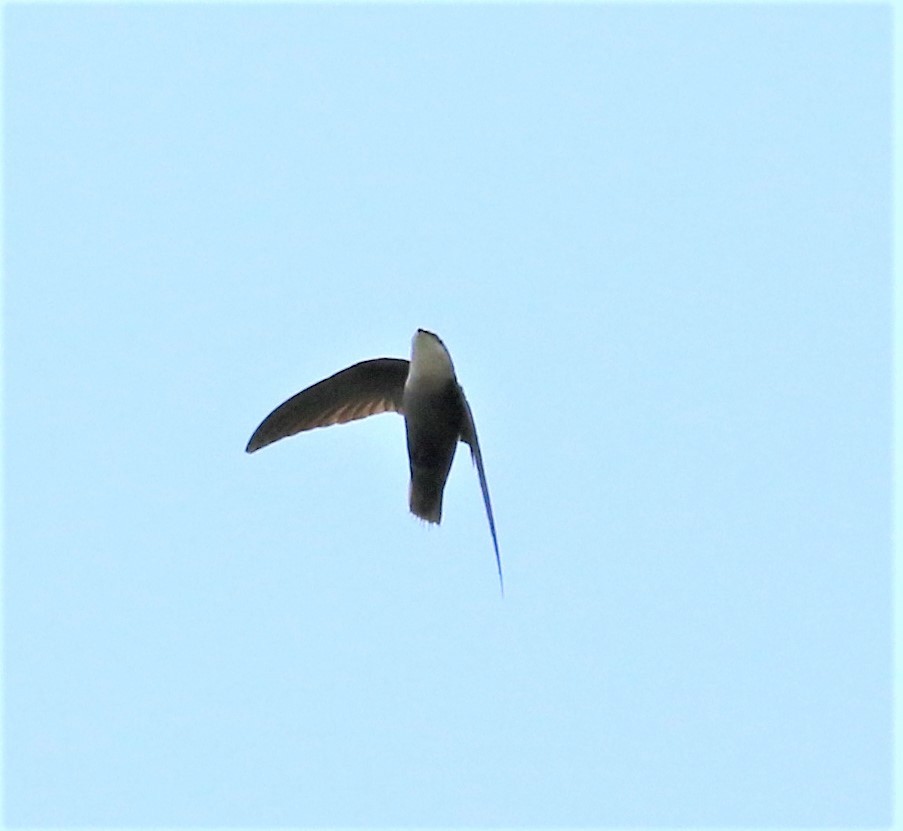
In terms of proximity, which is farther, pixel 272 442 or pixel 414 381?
pixel 272 442

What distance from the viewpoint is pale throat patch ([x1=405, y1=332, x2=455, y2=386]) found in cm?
650

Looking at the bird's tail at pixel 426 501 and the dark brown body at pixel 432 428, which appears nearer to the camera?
the dark brown body at pixel 432 428

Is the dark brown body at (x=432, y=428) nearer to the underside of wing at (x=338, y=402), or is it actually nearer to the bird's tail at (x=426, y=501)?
the bird's tail at (x=426, y=501)


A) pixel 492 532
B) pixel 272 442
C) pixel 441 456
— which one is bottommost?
pixel 492 532

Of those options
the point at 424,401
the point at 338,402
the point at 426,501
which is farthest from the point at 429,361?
the point at 338,402

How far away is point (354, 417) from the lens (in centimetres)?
734

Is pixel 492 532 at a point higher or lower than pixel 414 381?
lower

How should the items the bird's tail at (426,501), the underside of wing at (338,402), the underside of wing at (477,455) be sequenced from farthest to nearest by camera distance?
the underside of wing at (338,402) < the bird's tail at (426,501) < the underside of wing at (477,455)

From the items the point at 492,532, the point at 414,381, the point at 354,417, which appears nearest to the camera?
the point at 492,532

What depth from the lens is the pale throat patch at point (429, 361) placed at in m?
6.50

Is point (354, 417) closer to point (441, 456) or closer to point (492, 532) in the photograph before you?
point (441, 456)

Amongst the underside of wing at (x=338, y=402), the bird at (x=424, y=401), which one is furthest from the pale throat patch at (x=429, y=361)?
the underside of wing at (x=338, y=402)

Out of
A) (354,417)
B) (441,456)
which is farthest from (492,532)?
(354,417)

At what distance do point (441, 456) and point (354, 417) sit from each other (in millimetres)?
865
